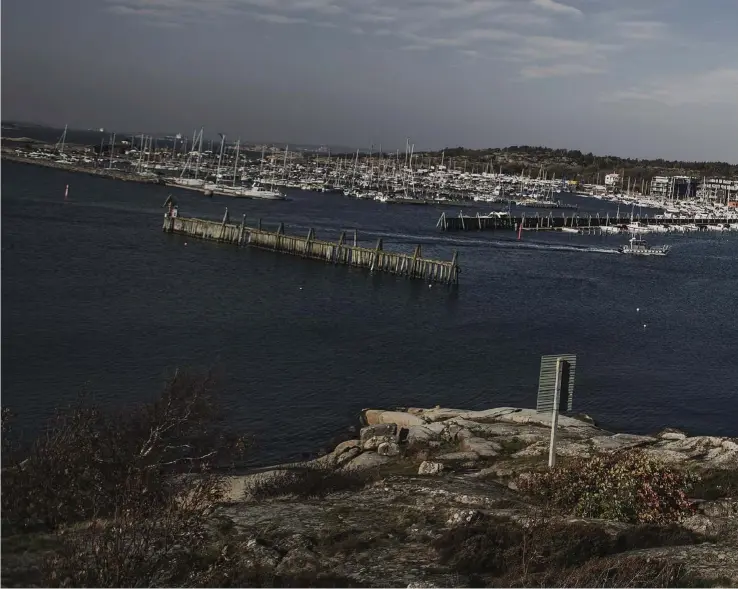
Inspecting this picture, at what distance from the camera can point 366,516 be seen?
24.9ft

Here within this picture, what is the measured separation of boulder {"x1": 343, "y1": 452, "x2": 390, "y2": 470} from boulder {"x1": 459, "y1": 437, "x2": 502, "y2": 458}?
123 centimetres

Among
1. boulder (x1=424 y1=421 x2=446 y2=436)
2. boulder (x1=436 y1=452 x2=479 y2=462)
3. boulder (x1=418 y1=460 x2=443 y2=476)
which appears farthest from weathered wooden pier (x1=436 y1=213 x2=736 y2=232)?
boulder (x1=418 y1=460 x2=443 y2=476)

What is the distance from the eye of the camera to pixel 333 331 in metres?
24.0

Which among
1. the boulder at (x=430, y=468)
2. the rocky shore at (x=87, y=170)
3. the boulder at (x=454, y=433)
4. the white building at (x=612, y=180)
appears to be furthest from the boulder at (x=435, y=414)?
the white building at (x=612, y=180)

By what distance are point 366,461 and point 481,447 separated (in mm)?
1721

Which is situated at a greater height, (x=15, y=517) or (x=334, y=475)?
(x=15, y=517)

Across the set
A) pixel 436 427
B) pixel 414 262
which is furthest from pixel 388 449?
pixel 414 262

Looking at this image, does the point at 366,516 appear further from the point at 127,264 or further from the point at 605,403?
the point at 127,264

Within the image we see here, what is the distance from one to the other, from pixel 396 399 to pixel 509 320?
35.3ft

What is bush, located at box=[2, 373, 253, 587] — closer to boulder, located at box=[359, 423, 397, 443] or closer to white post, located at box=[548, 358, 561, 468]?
white post, located at box=[548, 358, 561, 468]

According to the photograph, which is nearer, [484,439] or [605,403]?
[484,439]

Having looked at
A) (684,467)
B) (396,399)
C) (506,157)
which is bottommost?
(396,399)

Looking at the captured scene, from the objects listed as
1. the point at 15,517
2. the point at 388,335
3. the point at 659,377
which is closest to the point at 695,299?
the point at 659,377

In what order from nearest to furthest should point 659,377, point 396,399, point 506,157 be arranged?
point 396,399, point 659,377, point 506,157
